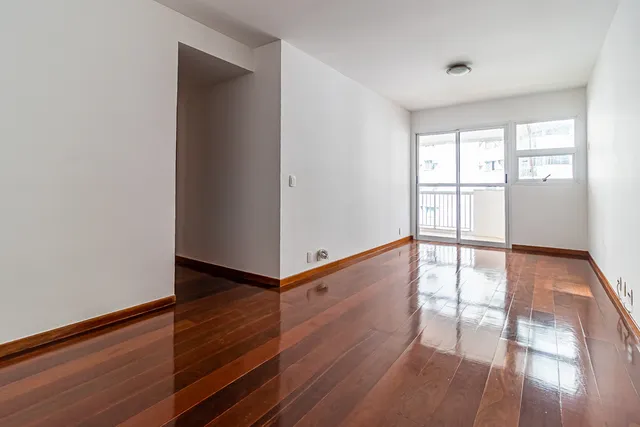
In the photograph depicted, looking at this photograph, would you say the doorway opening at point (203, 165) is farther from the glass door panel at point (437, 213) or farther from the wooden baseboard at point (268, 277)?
the glass door panel at point (437, 213)

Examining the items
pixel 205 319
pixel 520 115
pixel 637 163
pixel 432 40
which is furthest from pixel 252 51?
pixel 520 115

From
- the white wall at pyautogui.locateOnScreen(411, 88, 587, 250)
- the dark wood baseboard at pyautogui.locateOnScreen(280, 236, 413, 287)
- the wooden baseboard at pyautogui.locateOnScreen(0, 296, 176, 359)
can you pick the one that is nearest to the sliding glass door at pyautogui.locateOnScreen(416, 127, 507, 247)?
the white wall at pyautogui.locateOnScreen(411, 88, 587, 250)

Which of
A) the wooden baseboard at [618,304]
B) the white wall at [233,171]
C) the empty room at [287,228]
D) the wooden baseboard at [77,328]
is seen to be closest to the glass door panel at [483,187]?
the empty room at [287,228]

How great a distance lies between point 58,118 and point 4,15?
1.99 feet

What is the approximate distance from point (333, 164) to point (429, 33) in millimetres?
1737

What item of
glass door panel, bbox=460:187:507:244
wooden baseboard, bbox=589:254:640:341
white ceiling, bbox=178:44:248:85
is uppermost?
white ceiling, bbox=178:44:248:85

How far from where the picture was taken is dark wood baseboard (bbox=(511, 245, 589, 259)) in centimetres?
497

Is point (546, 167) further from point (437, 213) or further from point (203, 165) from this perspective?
point (203, 165)

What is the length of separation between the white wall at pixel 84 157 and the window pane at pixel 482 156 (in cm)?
487

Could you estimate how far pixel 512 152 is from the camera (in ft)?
18.1

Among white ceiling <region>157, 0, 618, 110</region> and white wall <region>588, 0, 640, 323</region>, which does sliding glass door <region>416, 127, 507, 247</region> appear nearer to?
white ceiling <region>157, 0, 618, 110</region>

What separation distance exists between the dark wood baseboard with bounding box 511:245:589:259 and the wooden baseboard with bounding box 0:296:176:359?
17.2ft

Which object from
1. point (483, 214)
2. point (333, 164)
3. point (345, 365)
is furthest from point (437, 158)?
point (345, 365)

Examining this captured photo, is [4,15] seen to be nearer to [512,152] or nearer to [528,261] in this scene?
[528,261]
